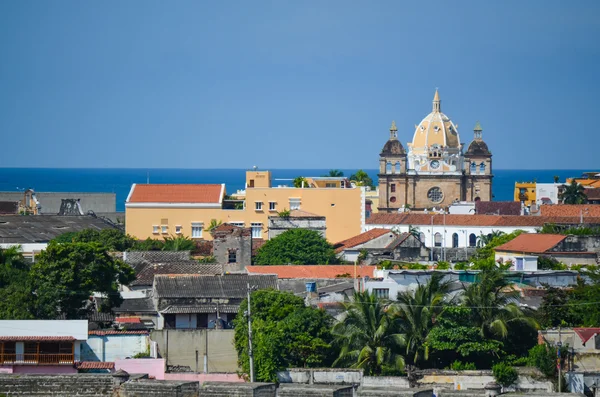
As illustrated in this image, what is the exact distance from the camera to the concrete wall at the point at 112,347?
37.4 metres

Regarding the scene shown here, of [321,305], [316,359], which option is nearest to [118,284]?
[321,305]

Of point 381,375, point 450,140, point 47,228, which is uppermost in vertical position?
point 450,140

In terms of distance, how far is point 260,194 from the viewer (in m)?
86.8

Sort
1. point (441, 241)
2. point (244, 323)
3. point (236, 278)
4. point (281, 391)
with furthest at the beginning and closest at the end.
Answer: point (441, 241) → point (236, 278) → point (244, 323) → point (281, 391)

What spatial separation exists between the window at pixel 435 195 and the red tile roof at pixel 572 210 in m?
33.9

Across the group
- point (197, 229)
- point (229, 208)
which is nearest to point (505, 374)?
point (197, 229)

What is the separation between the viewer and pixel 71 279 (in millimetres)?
44438

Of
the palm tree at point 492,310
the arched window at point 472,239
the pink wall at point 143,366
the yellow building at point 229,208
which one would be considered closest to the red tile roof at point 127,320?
the pink wall at point 143,366

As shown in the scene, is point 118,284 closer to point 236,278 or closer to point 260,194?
point 236,278

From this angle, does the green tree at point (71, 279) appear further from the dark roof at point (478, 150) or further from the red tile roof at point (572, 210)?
the dark roof at point (478, 150)

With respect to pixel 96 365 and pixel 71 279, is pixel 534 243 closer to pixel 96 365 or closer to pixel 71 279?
pixel 71 279

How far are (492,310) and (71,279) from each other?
1290cm

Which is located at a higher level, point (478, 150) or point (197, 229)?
point (478, 150)

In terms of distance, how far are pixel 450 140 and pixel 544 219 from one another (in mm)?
46961
